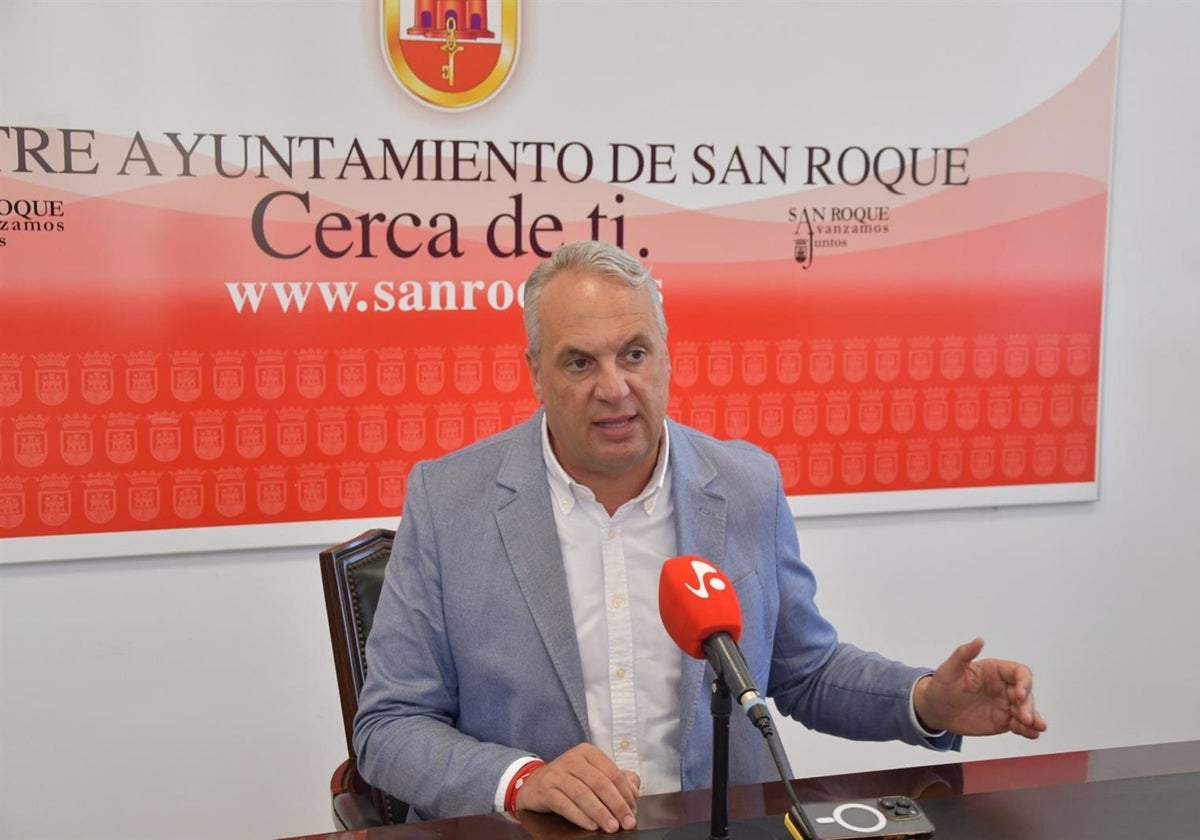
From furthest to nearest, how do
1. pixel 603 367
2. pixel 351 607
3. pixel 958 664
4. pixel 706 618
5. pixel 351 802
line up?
pixel 351 607
pixel 351 802
pixel 603 367
pixel 958 664
pixel 706 618

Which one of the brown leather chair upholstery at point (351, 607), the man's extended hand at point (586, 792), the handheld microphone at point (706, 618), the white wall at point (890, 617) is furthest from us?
the white wall at point (890, 617)

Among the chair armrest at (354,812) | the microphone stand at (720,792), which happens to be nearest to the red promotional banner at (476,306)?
the chair armrest at (354,812)

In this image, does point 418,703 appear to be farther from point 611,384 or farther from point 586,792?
point 611,384

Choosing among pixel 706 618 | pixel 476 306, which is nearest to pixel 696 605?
pixel 706 618

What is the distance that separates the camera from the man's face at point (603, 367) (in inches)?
78.8

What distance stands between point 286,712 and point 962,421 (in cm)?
212

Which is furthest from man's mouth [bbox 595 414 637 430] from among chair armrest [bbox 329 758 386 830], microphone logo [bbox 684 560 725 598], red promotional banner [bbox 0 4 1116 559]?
red promotional banner [bbox 0 4 1116 559]

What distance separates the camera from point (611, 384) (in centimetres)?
199

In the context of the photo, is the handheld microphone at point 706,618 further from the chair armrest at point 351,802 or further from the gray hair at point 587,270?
the chair armrest at point 351,802

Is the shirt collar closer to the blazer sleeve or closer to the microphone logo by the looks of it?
the blazer sleeve

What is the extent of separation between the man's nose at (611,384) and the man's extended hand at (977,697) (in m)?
0.68

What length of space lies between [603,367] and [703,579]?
2.08 feet

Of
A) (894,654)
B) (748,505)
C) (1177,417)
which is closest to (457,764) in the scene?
(748,505)

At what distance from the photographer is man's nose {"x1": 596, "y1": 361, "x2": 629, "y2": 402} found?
6.53 ft
